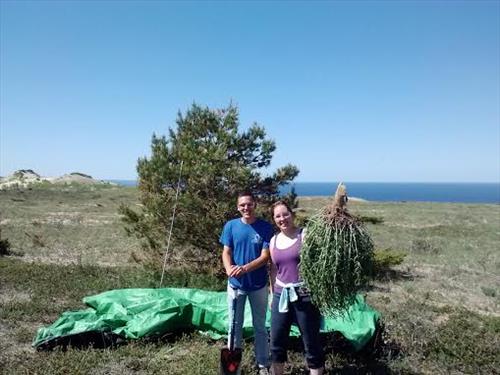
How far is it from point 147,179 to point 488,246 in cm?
1705

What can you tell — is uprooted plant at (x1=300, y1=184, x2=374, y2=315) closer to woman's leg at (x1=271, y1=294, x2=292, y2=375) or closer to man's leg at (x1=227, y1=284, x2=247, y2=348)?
woman's leg at (x1=271, y1=294, x2=292, y2=375)

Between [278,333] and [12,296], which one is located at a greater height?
[278,333]

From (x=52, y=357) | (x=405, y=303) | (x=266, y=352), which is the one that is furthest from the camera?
(x=405, y=303)

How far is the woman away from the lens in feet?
15.3

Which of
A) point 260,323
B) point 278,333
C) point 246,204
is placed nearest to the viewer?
point 278,333

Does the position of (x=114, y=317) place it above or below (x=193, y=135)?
below

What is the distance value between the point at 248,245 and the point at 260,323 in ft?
3.01

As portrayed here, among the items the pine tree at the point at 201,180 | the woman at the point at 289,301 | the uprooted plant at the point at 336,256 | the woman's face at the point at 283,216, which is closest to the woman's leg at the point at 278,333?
the woman at the point at 289,301

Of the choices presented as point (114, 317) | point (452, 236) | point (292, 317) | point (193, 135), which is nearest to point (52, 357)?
point (114, 317)

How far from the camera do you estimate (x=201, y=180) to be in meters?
9.91

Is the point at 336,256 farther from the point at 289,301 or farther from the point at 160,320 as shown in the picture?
the point at 160,320

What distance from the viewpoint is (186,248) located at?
35.2 ft

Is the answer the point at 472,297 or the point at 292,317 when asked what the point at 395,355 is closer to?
the point at 292,317

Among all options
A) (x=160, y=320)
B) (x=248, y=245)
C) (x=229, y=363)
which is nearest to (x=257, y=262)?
(x=248, y=245)
